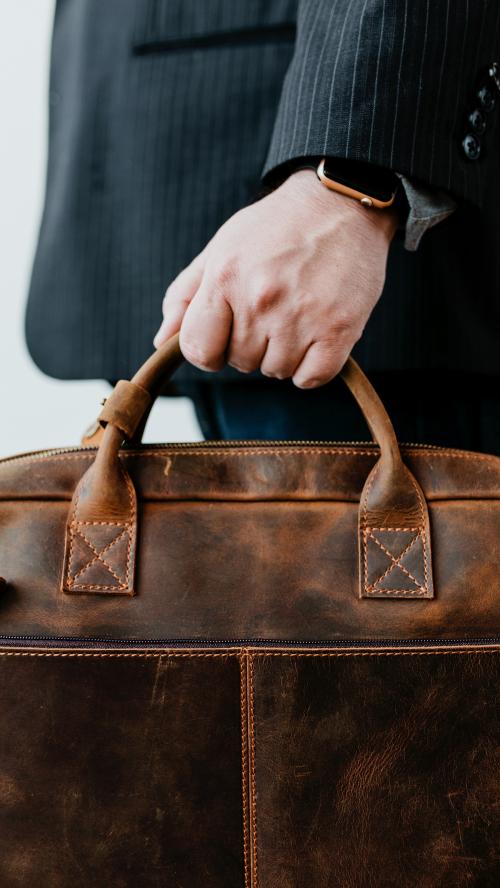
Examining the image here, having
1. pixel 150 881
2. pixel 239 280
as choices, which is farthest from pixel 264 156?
pixel 150 881

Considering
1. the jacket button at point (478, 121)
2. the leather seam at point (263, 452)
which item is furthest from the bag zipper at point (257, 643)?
the jacket button at point (478, 121)

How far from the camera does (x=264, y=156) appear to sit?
106 cm

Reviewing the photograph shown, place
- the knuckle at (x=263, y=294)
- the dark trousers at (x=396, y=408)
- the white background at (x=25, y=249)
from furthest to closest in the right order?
the white background at (x=25, y=249), the dark trousers at (x=396, y=408), the knuckle at (x=263, y=294)

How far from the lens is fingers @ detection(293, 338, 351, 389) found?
0.80 metres

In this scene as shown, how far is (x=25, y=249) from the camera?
6.58 feet

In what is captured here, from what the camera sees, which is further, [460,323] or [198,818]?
[460,323]

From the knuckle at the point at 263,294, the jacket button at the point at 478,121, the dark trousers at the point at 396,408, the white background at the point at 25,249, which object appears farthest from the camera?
the white background at the point at 25,249

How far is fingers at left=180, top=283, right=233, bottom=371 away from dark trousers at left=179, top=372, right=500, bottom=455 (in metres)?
0.30

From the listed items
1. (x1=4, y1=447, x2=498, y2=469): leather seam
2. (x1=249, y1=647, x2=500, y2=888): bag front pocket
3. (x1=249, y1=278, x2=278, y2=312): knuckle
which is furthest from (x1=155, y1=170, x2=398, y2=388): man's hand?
(x1=249, y1=647, x2=500, y2=888): bag front pocket

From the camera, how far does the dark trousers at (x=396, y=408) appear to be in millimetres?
1128

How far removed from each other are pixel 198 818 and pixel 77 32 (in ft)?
3.68

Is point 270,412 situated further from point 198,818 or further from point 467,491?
point 198,818

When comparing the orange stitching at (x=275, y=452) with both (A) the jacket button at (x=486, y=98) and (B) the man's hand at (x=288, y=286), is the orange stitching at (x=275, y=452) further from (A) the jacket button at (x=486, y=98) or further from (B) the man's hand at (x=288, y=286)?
(A) the jacket button at (x=486, y=98)

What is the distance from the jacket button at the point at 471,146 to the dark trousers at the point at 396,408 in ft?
1.08
